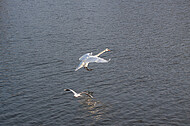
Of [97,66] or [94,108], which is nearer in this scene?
[94,108]

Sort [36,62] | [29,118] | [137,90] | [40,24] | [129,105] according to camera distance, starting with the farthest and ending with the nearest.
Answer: [40,24]
[36,62]
[137,90]
[129,105]
[29,118]

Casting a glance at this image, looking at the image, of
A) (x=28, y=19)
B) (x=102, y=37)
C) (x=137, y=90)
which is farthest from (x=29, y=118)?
(x=28, y=19)

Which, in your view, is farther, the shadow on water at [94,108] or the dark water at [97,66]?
the dark water at [97,66]

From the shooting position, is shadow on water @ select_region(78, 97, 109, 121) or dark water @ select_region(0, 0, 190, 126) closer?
shadow on water @ select_region(78, 97, 109, 121)

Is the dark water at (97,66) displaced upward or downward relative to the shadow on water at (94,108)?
upward

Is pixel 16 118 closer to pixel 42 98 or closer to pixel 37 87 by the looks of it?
pixel 42 98

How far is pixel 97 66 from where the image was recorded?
136 ft

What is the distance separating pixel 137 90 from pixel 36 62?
588 inches

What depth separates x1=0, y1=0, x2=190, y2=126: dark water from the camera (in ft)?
99.7

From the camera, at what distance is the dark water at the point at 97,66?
1196 inches

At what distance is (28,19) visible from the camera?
206 feet

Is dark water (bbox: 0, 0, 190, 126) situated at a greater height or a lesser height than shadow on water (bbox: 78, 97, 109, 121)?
greater

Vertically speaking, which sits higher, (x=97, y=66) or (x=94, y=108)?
(x=97, y=66)

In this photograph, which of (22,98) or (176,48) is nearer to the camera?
(22,98)
